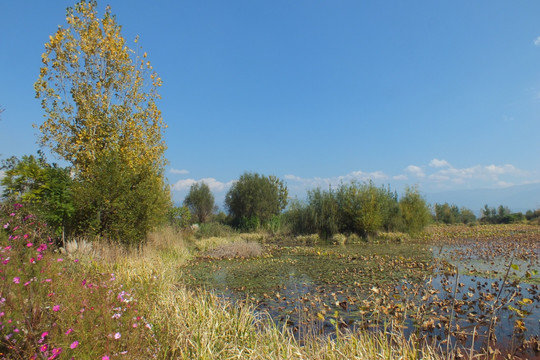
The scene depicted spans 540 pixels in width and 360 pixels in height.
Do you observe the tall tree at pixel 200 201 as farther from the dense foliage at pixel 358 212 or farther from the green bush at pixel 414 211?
the green bush at pixel 414 211

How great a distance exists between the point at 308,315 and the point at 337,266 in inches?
191

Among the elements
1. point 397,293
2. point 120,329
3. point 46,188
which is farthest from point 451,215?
point 120,329

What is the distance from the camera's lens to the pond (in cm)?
412

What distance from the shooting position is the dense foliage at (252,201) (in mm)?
25672

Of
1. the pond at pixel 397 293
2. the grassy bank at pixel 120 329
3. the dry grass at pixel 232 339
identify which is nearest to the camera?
the grassy bank at pixel 120 329

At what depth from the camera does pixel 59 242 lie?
902 cm

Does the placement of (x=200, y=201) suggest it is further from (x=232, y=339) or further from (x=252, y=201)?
(x=232, y=339)

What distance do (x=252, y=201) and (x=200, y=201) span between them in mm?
7287

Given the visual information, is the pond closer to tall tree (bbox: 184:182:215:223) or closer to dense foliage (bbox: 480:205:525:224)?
tall tree (bbox: 184:182:215:223)

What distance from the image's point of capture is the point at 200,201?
31.0 m

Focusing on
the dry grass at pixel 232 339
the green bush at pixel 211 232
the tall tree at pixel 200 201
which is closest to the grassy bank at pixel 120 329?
the dry grass at pixel 232 339

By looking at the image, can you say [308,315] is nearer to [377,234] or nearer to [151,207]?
[151,207]

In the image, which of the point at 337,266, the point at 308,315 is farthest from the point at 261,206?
the point at 308,315

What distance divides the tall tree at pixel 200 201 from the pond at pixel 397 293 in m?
19.7
